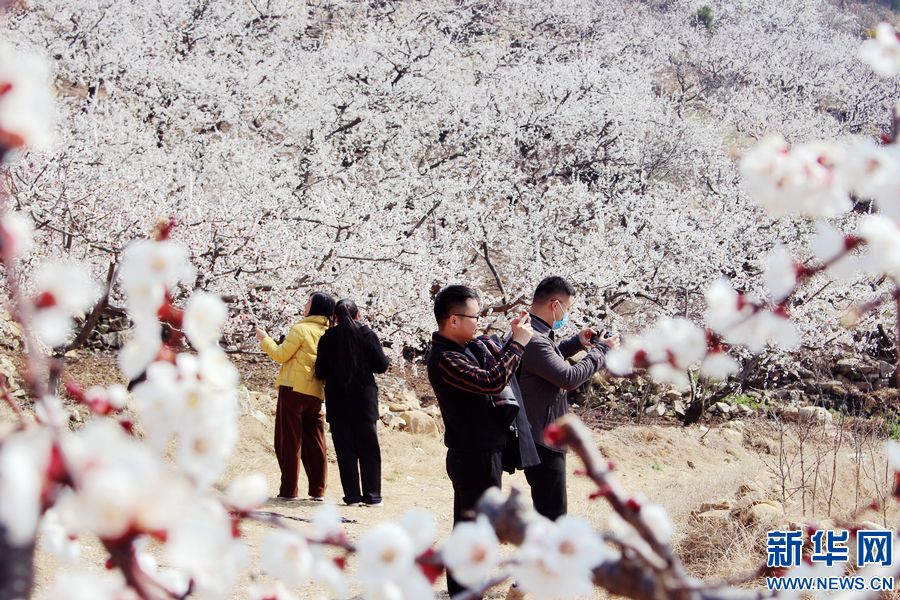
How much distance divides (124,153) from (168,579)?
33.0 feet

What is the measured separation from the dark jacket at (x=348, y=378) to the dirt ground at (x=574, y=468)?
752 millimetres

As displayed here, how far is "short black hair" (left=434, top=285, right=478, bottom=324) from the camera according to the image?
12.8ft

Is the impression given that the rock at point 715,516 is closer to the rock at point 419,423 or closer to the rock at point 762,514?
the rock at point 762,514

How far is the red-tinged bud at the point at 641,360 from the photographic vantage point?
152 centimetres

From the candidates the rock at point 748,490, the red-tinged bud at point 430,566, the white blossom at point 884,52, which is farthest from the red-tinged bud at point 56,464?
the rock at point 748,490

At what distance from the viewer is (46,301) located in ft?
3.38

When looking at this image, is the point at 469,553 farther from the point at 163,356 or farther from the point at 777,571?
the point at 777,571

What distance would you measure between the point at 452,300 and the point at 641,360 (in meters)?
2.39

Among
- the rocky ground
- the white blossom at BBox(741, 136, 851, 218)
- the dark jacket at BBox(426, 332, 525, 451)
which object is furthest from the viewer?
the rocky ground

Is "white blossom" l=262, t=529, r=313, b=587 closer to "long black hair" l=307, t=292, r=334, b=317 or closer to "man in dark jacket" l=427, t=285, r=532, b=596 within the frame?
"man in dark jacket" l=427, t=285, r=532, b=596

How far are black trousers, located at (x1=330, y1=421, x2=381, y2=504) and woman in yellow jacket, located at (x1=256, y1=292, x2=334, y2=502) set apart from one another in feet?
0.80

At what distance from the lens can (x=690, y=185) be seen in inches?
749

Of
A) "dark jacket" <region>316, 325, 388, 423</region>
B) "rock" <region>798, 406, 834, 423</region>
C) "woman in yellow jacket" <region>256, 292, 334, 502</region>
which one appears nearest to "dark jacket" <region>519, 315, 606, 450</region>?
"dark jacket" <region>316, 325, 388, 423</region>

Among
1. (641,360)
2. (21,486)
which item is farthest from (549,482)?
(21,486)
